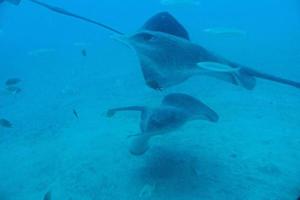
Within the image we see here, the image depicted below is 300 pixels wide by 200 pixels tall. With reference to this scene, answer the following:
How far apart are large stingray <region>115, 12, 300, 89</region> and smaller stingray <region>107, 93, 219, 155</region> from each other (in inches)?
21.0

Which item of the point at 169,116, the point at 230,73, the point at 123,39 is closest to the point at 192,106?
the point at 169,116

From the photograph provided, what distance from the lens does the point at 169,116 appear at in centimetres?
384

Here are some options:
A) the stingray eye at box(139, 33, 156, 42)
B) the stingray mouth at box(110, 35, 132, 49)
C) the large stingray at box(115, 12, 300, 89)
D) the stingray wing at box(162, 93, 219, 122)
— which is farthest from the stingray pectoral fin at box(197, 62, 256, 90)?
the stingray mouth at box(110, 35, 132, 49)

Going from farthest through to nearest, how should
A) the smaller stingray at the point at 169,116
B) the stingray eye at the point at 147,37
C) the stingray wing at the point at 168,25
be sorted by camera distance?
the stingray wing at the point at 168,25 < the stingray eye at the point at 147,37 < the smaller stingray at the point at 169,116

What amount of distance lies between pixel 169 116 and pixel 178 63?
0.68 metres

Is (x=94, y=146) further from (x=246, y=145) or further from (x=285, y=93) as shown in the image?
(x=285, y=93)

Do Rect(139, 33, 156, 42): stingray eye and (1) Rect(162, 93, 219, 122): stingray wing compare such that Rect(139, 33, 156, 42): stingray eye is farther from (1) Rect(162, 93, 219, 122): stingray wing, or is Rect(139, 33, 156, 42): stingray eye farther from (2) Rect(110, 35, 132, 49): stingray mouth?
(1) Rect(162, 93, 219, 122): stingray wing

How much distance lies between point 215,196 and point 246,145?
156 cm

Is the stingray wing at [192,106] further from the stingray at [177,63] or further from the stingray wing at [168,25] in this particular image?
the stingray wing at [168,25]

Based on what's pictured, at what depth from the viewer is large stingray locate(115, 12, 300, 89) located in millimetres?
3461

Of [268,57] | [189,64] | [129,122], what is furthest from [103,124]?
[268,57]

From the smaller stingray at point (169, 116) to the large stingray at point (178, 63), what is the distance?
0.53 metres

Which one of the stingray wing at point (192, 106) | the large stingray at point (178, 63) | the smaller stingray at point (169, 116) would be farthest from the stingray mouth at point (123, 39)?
the stingray wing at point (192, 106)

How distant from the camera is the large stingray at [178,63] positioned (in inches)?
136
